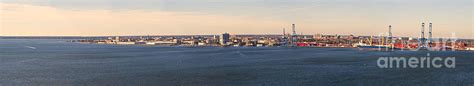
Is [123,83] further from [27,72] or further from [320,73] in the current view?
[320,73]

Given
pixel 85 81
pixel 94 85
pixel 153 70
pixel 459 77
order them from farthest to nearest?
pixel 153 70, pixel 459 77, pixel 85 81, pixel 94 85

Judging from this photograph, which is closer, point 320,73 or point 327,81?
point 327,81

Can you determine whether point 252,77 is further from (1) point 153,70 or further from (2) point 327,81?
(1) point 153,70

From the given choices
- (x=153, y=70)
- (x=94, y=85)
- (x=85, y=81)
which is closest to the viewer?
(x=94, y=85)

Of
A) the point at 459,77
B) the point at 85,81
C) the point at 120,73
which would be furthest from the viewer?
the point at 120,73

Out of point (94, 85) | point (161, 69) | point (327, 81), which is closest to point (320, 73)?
point (327, 81)

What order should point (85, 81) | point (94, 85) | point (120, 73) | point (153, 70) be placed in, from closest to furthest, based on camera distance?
point (94, 85), point (85, 81), point (120, 73), point (153, 70)

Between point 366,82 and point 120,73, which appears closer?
point 366,82

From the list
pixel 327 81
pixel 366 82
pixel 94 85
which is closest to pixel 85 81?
pixel 94 85
